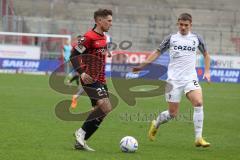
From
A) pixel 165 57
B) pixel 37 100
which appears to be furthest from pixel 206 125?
pixel 165 57

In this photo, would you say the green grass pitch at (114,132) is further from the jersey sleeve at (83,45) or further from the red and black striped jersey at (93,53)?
the jersey sleeve at (83,45)

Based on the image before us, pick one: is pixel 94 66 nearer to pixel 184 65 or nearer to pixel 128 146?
pixel 128 146

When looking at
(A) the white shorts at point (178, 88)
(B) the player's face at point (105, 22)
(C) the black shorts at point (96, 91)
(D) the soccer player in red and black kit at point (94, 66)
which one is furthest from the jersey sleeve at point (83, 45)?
(A) the white shorts at point (178, 88)

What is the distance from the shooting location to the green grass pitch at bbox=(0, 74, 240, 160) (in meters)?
9.59

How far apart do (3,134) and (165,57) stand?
25141 millimetres

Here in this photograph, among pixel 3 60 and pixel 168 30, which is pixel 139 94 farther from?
pixel 168 30

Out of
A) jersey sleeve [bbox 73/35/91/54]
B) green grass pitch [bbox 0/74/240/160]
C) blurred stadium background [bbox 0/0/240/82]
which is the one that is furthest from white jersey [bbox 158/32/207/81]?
blurred stadium background [bbox 0/0/240/82]

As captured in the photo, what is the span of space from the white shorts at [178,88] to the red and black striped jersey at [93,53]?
173cm

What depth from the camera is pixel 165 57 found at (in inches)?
1415

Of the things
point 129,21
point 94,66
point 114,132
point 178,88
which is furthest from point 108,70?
point 94,66

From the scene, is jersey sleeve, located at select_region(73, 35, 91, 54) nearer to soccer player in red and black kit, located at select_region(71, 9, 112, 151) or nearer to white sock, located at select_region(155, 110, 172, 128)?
soccer player in red and black kit, located at select_region(71, 9, 112, 151)

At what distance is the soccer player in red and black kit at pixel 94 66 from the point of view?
32.2ft

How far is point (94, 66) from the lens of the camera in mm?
10008

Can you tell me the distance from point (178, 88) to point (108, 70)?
24.9 metres
